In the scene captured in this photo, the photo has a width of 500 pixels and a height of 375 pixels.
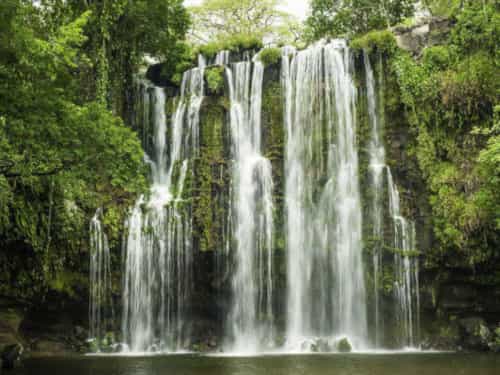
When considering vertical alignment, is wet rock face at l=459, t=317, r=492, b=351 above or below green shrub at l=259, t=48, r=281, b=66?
below

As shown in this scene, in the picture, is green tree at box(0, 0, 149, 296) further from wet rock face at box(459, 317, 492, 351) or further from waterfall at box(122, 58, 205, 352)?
wet rock face at box(459, 317, 492, 351)

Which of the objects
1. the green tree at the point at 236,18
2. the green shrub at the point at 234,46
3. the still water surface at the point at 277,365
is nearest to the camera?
the still water surface at the point at 277,365

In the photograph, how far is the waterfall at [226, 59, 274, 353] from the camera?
Answer: 16.7 metres

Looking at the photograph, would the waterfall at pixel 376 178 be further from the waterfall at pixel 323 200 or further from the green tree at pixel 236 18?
the green tree at pixel 236 18

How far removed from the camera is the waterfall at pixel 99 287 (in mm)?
16688

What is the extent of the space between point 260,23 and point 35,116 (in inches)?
1157

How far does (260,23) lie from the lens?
36.3 m

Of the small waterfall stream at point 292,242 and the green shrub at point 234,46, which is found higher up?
the green shrub at point 234,46

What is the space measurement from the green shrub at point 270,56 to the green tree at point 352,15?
322 inches

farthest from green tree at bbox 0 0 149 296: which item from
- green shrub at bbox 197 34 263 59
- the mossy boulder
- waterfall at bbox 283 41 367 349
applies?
green shrub at bbox 197 34 263 59

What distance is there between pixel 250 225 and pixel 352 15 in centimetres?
1496

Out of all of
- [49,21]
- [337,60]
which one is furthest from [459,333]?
[49,21]

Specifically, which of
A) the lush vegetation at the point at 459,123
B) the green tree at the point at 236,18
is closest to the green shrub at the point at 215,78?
the lush vegetation at the point at 459,123

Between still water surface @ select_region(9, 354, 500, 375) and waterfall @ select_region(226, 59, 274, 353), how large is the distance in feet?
9.44
